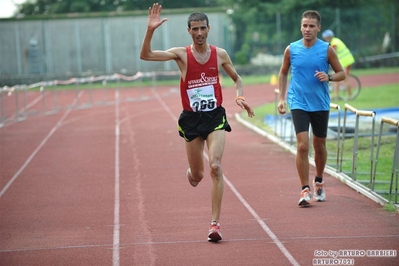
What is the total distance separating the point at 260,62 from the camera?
41.8 m

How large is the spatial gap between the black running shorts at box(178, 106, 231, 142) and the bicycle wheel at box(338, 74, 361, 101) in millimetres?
14456

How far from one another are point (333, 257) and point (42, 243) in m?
2.79

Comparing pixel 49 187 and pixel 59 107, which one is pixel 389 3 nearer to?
pixel 59 107

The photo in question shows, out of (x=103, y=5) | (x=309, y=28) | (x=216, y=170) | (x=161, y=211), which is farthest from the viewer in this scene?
(x=103, y=5)

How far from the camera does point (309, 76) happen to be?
349 inches

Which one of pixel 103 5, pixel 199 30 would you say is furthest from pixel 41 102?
pixel 103 5

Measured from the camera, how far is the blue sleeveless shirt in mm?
8844

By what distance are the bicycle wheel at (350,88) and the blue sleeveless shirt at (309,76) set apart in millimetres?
12933

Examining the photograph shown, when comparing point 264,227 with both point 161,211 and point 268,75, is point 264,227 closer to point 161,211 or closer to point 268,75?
point 161,211

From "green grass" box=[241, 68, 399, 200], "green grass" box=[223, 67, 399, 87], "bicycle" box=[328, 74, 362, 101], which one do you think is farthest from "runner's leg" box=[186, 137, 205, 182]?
"green grass" box=[223, 67, 399, 87]

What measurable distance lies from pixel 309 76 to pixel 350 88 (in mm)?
13310

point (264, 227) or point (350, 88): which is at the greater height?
point (264, 227)

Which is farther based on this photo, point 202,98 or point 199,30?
point 202,98

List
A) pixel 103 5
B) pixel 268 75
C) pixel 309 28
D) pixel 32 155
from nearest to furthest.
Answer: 1. pixel 309 28
2. pixel 32 155
3. pixel 268 75
4. pixel 103 5
